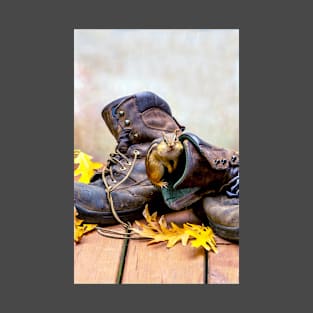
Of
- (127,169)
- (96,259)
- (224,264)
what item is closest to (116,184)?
(127,169)

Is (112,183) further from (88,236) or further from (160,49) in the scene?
(160,49)

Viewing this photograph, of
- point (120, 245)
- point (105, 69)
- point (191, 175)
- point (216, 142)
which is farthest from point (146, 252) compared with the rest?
point (105, 69)

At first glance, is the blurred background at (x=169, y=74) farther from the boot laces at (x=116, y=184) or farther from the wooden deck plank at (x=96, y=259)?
the wooden deck plank at (x=96, y=259)

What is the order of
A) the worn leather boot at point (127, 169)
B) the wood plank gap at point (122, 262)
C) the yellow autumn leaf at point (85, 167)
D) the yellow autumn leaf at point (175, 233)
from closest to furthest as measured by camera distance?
the wood plank gap at point (122, 262) < the yellow autumn leaf at point (175, 233) < the worn leather boot at point (127, 169) < the yellow autumn leaf at point (85, 167)

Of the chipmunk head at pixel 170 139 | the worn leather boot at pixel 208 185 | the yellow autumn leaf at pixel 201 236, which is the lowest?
the yellow autumn leaf at pixel 201 236

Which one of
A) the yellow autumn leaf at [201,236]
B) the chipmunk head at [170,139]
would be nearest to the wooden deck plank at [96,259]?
the yellow autumn leaf at [201,236]

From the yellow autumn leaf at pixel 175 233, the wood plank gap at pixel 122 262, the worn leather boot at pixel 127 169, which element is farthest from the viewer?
the worn leather boot at pixel 127 169
